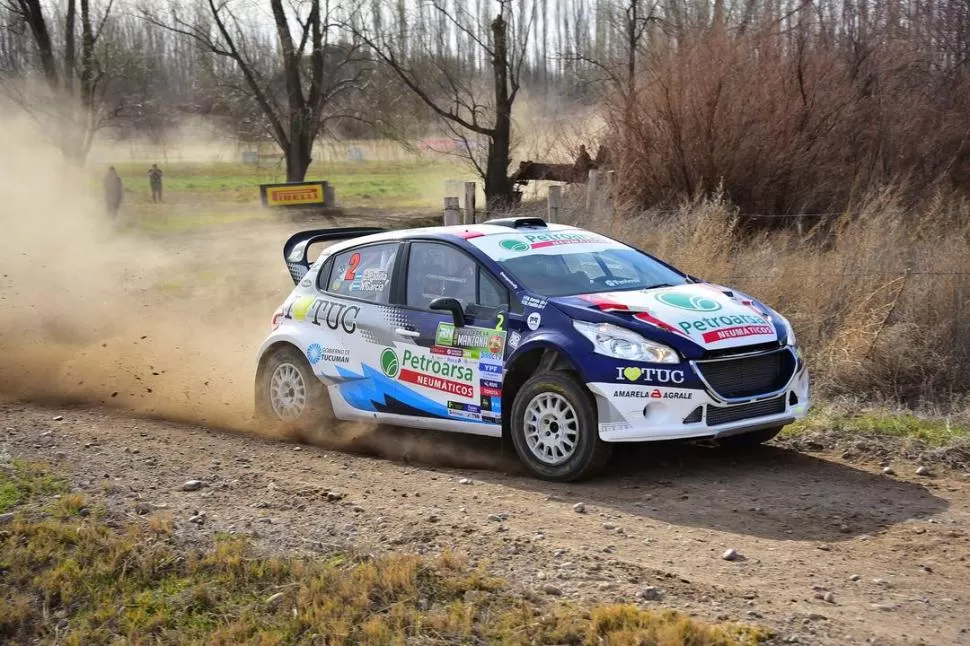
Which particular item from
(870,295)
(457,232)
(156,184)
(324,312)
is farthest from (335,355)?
(156,184)

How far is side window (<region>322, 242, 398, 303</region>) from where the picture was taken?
846 cm

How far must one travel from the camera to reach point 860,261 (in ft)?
35.4

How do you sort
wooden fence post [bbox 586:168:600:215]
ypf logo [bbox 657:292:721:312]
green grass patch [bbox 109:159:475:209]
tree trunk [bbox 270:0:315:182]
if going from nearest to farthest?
ypf logo [bbox 657:292:721:312]
wooden fence post [bbox 586:168:600:215]
tree trunk [bbox 270:0:315:182]
green grass patch [bbox 109:159:475:209]

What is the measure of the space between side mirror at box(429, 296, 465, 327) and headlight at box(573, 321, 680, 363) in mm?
1009

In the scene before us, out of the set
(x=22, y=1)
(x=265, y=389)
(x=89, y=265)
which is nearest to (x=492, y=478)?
(x=265, y=389)

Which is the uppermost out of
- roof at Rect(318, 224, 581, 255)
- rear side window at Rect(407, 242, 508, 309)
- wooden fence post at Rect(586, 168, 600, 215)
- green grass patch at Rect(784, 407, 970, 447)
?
wooden fence post at Rect(586, 168, 600, 215)

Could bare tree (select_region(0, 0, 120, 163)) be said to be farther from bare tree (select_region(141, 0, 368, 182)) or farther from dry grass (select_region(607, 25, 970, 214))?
dry grass (select_region(607, 25, 970, 214))

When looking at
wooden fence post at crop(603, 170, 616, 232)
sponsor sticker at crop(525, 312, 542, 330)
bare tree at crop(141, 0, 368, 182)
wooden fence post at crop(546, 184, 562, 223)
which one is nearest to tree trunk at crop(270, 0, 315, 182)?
bare tree at crop(141, 0, 368, 182)

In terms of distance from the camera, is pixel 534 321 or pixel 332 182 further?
pixel 332 182

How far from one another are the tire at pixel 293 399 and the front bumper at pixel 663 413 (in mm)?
2794

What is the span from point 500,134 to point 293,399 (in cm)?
1747

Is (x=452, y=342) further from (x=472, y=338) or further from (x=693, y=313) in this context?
(x=693, y=313)

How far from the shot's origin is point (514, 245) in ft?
26.4

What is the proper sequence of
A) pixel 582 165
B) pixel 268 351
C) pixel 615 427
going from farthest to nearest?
pixel 582 165 → pixel 268 351 → pixel 615 427
